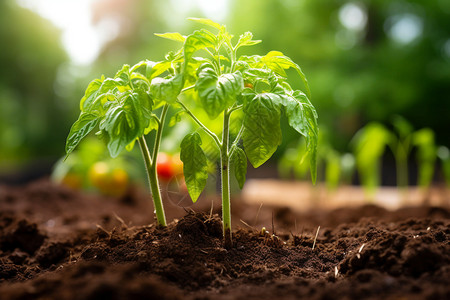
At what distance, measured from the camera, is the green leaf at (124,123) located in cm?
97

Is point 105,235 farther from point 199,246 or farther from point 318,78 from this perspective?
point 318,78

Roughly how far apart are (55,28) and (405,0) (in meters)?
11.9

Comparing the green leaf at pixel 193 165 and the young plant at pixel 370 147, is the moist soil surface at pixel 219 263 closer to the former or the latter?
the green leaf at pixel 193 165

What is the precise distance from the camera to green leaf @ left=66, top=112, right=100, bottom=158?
108 cm

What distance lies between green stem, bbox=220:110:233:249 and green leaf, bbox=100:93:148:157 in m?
0.24

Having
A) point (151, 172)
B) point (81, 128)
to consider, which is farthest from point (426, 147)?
point (81, 128)

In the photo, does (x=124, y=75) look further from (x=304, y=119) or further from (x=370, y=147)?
(x=370, y=147)

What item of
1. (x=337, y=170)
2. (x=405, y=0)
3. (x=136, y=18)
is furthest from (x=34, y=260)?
(x=136, y=18)

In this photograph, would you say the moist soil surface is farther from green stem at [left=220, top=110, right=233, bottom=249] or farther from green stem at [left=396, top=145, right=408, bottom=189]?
green stem at [left=396, top=145, right=408, bottom=189]

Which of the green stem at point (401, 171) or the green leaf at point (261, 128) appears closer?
the green leaf at point (261, 128)

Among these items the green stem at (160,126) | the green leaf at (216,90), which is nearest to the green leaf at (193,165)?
the green stem at (160,126)

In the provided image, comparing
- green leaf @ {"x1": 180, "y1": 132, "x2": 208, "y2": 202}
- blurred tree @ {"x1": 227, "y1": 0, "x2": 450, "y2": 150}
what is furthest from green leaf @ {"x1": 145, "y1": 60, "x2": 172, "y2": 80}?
blurred tree @ {"x1": 227, "y1": 0, "x2": 450, "y2": 150}

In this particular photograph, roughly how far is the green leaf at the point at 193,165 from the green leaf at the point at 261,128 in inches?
6.2

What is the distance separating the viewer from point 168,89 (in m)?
1.00
